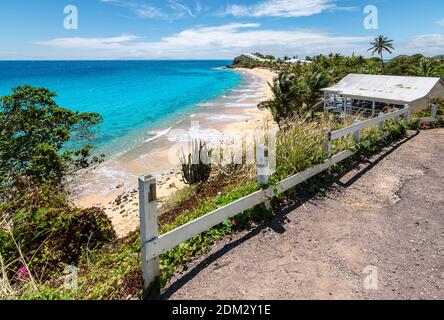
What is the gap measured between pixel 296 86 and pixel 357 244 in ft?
64.2

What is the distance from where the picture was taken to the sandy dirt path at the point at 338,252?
349cm

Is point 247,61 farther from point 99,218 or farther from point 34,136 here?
point 99,218

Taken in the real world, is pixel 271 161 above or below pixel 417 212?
above

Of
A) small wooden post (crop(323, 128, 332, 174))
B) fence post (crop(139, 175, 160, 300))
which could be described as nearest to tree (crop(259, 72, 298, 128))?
small wooden post (crop(323, 128, 332, 174))

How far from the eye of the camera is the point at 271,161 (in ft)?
19.9

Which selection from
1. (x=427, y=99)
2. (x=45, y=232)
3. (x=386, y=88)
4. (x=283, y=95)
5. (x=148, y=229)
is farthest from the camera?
(x=386, y=88)

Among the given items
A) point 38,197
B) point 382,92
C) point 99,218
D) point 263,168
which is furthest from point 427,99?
point 38,197

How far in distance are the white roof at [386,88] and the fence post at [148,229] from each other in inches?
875

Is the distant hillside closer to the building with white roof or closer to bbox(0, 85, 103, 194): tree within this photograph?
the building with white roof

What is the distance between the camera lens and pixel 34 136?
13.3 m

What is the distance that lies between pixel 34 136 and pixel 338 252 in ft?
43.3
